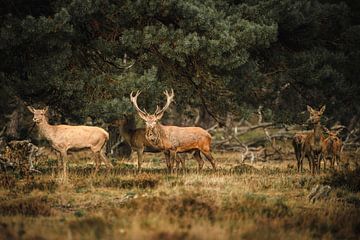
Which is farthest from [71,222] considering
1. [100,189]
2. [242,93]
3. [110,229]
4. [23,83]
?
[242,93]

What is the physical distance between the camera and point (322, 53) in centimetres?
1753

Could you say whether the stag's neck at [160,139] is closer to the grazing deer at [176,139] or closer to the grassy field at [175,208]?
the grazing deer at [176,139]

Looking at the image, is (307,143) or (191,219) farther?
(307,143)

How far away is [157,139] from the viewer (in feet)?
50.1

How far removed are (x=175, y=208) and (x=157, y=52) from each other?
723 centimetres

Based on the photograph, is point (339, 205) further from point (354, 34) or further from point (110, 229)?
point (354, 34)

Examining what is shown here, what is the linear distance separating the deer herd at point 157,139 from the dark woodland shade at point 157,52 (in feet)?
1.86

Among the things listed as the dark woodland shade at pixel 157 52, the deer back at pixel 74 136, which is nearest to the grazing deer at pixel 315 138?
the dark woodland shade at pixel 157 52

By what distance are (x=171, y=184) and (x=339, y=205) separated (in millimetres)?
3609

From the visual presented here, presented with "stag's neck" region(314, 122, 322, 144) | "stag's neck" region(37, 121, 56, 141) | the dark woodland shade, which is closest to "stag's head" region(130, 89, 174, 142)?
the dark woodland shade

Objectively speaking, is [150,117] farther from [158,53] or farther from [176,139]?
[158,53]

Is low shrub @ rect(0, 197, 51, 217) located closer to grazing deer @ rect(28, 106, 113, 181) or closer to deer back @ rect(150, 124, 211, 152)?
grazing deer @ rect(28, 106, 113, 181)

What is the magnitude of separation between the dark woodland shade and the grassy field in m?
2.35

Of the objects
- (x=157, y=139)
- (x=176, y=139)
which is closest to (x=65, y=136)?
(x=157, y=139)
